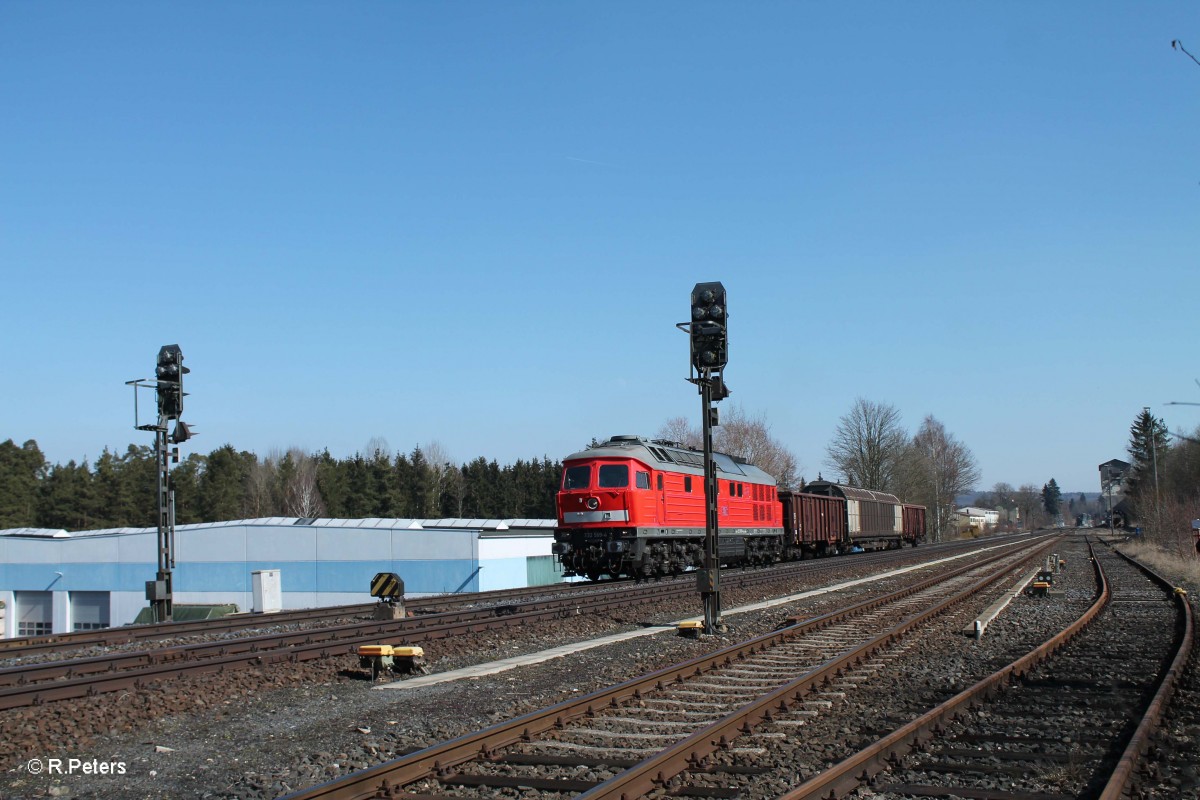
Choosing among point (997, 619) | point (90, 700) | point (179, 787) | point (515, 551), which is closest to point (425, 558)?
point (515, 551)

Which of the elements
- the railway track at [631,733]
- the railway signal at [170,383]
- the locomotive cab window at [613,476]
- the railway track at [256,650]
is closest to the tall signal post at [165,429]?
the railway signal at [170,383]

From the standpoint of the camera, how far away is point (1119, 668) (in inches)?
469

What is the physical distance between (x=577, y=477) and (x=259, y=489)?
89322 mm

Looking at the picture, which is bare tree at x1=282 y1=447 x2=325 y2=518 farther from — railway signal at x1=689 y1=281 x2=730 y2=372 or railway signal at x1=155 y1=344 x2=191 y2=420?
railway signal at x1=689 y1=281 x2=730 y2=372

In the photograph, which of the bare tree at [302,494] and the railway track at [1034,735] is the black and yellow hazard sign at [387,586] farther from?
the bare tree at [302,494]

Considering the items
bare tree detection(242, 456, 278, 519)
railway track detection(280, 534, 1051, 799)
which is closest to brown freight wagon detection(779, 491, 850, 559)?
railway track detection(280, 534, 1051, 799)

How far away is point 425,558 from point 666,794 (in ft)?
130

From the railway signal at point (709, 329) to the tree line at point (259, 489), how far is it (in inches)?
2264

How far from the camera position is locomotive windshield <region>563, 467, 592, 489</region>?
81.8 feet

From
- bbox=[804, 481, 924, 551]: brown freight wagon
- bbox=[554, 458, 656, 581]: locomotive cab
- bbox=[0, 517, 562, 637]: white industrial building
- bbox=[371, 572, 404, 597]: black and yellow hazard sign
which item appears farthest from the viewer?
bbox=[804, 481, 924, 551]: brown freight wagon

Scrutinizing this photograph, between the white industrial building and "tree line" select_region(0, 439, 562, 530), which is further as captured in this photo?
"tree line" select_region(0, 439, 562, 530)

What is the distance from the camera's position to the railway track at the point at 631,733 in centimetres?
664

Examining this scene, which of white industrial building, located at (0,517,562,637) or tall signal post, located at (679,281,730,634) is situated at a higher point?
tall signal post, located at (679,281,730,634)

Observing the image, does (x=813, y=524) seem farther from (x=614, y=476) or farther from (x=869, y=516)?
(x=614, y=476)
